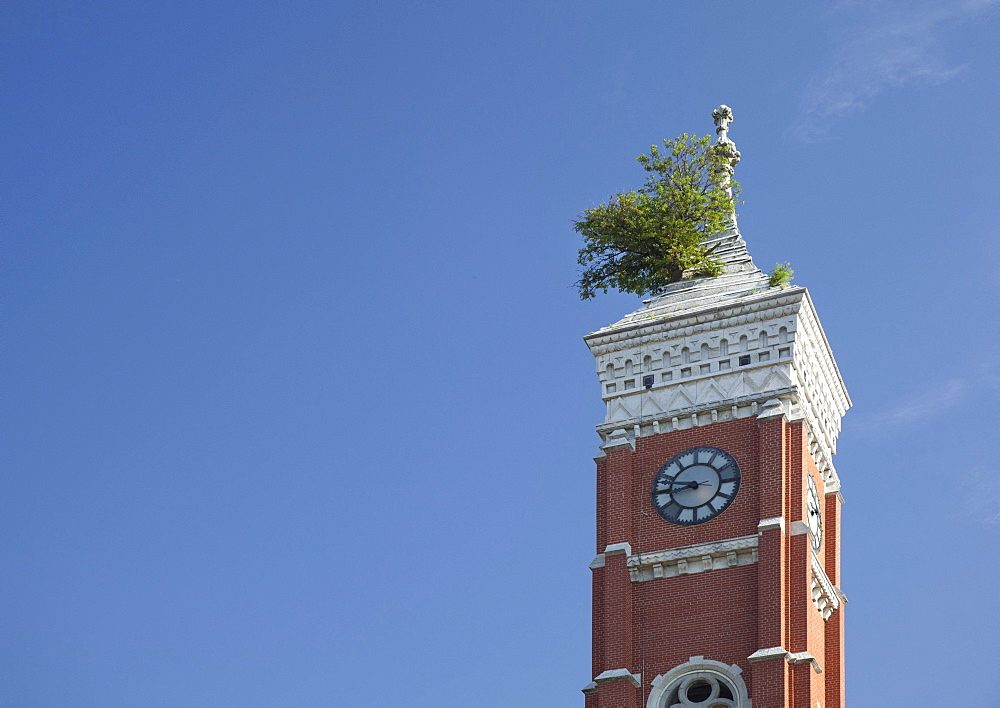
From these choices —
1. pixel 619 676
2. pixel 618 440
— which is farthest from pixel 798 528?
pixel 619 676

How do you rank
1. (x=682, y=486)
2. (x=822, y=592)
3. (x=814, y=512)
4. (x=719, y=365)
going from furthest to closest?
(x=719, y=365), (x=814, y=512), (x=682, y=486), (x=822, y=592)

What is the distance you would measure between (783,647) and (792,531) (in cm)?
376

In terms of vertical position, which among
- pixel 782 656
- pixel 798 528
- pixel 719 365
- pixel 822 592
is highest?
pixel 719 365

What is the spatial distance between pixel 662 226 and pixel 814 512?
35.1 ft

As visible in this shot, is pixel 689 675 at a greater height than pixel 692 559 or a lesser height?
lesser

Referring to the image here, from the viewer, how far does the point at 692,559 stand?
66.1 m

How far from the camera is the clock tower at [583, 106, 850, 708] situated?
64.2 meters

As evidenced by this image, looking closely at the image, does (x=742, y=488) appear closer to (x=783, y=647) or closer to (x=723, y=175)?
(x=783, y=647)

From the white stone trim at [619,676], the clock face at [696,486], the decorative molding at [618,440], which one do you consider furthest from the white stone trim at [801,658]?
the decorative molding at [618,440]

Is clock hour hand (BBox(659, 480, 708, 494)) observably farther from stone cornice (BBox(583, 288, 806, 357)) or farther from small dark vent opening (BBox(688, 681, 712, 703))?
small dark vent opening (BBox(688, 681, 712, 703))

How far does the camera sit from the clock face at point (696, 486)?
66.9 m

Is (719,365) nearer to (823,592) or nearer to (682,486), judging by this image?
(682,486)

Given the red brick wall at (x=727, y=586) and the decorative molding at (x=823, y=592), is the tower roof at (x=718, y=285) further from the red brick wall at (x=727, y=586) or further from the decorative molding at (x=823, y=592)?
the decorative molding at (x=823, y=592)

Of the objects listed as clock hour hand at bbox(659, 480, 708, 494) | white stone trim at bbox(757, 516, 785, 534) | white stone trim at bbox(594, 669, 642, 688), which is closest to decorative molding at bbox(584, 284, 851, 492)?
clock hour hand at bbox(659, 480, 708, 494)
